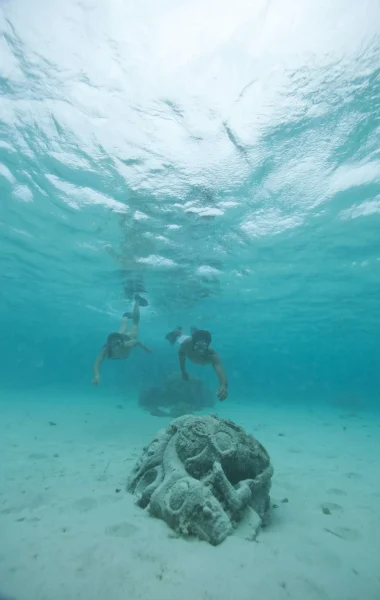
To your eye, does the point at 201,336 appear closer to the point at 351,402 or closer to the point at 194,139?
the point at 194,139

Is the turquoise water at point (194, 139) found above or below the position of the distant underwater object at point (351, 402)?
above

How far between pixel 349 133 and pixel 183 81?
545cm

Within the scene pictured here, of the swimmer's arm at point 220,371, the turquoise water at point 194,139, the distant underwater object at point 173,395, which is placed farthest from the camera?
the distant underwater object at point 173,395

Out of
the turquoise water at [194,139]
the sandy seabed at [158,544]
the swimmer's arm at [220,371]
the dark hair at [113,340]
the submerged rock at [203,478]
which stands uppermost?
the turquoise water at [194,139]

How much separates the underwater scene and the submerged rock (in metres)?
0.03

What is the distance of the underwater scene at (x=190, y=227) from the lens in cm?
356

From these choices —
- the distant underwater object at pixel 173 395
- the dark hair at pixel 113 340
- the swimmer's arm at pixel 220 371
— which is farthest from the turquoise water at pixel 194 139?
the distant underwater object at pixel 173 395

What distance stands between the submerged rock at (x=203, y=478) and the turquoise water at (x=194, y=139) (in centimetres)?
874

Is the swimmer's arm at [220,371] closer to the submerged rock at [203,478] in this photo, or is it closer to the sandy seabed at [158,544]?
the sandy seabed at [158,544]

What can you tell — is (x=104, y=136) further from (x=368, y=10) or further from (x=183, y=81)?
(x=368, y=10)

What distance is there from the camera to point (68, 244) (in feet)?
60.1

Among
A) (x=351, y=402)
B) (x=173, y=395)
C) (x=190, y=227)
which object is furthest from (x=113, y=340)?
(x=351, y=402)

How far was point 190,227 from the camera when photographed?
1467 cm

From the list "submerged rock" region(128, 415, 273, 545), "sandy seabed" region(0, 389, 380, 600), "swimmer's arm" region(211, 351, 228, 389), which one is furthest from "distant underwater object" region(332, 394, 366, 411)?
"submerged rock" region(128, 415, 273, 545)
